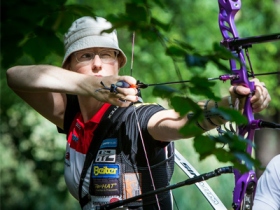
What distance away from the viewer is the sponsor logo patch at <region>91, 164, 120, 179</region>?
9.21 feet

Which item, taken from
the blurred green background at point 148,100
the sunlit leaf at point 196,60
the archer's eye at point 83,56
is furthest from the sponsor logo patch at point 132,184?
the blurred green background at point 148,100

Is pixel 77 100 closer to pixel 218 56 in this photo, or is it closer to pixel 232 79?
pixel 232 79

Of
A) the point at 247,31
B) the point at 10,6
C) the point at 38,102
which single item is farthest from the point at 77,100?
the point at 247,31

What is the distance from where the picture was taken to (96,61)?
293cm

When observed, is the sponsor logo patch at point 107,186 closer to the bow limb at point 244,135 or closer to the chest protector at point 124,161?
the chest protector at point 124,161

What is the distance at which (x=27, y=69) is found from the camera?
9.73ft

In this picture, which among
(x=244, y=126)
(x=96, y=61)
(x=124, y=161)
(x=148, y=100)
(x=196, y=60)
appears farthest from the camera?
(x=148, y=100)

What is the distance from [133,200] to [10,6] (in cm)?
100

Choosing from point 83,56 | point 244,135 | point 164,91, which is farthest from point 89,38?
point 164,91

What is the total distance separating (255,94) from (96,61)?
652 millimetres

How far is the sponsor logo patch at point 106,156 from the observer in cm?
280

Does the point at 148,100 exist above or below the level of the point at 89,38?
above

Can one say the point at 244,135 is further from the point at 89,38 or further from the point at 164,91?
the point at 164,91

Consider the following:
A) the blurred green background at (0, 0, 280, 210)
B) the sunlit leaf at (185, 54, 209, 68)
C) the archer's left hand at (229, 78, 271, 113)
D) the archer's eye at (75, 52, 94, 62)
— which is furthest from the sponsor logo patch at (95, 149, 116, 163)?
the blurred green background at (0, 0, 280, 210)
